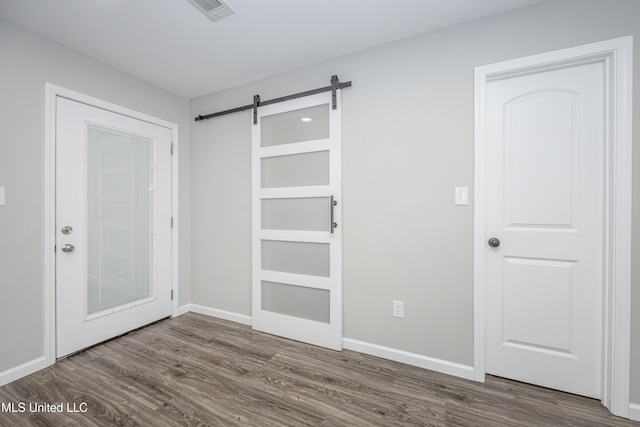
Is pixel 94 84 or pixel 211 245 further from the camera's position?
pixel 211 245

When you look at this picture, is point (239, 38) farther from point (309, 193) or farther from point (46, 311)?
point (46, 311)

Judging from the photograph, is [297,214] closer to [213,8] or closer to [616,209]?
[213,8]

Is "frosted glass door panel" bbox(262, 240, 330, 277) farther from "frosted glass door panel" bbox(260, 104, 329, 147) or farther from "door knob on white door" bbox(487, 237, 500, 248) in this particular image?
"door knob on white door" bbox(487, 237, 500, 248)

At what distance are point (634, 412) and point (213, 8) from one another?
357 centimetres

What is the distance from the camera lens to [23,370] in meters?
1.97

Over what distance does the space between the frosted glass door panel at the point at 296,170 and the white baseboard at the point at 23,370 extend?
7.19 feet

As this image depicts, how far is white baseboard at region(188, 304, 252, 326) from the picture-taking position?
2.92 meters

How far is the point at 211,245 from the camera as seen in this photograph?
3148 mm

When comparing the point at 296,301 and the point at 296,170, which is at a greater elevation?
the point at 296,170

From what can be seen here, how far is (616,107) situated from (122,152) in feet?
12.4

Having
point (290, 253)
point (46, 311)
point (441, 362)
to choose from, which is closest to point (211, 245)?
Result: point (290, 253)

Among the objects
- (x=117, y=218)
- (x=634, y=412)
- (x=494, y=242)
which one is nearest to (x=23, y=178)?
(x=117, y=218)

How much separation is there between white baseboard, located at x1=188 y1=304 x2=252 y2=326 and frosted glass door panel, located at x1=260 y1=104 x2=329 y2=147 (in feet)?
6.01

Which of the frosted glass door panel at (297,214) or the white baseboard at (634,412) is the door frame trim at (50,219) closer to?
the frosted glass door panel at (297,214)
